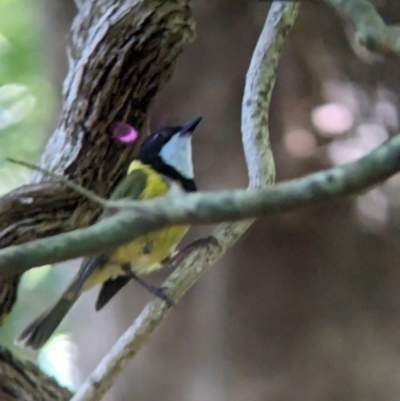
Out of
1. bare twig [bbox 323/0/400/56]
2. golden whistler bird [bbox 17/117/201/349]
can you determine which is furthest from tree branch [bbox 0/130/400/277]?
golden whistler bird [bbox 17/117/201/349]

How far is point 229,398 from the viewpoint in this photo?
56.2 inches

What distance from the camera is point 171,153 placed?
3.74 feet

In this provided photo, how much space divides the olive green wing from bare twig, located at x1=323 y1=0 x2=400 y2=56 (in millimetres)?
611

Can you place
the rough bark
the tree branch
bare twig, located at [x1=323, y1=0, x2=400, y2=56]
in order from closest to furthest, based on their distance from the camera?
the tree branch → bare twig, located at [x1=323, y1=0, x2=400, y2=56] → the rough bark

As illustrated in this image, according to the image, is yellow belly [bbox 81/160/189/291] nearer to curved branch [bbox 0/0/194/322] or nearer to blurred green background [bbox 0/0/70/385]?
curved branch [bbox 0/0/194/322]

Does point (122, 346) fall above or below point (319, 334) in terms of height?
above

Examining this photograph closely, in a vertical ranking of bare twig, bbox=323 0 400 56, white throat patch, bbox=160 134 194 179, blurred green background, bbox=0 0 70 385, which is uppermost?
blurred green background, bbox=0 0 70 385

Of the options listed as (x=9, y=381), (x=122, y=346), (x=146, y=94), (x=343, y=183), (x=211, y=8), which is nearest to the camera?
(x=343, y=183)

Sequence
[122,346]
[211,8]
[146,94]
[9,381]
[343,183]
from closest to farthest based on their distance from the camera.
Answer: [343,183] → [122,346] → [9,381] → [146,94] → [211,8]

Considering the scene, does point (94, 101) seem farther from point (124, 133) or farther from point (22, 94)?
point (22, 94)

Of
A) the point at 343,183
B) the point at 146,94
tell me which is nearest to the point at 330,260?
the point at 146,94

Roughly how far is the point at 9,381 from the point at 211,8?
926mm

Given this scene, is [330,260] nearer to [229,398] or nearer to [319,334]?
[319,334]

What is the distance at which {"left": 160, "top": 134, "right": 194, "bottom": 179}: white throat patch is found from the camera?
113 cm
